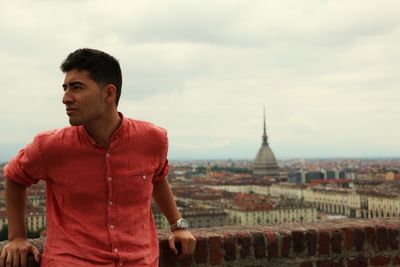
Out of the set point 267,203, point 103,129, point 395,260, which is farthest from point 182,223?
point 267,203

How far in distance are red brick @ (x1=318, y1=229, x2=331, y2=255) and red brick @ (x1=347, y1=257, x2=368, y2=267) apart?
0.15 meters

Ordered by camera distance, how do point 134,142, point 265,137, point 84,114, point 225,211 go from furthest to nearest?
point 265,137 → point 225,211 → point 134,142 → point 84,114

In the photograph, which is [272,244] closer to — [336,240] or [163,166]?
[336,240]

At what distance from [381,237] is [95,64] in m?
1.94

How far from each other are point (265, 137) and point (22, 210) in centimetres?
11064

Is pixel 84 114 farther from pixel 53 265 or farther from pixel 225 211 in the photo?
pixel 225 211

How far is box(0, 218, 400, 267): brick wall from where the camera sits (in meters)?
2.92

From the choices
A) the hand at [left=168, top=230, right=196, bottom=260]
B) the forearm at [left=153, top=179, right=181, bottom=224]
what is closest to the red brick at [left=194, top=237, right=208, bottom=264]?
the hand at [left=168, top=230, right=196, bottom=260]

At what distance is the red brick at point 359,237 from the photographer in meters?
3.25

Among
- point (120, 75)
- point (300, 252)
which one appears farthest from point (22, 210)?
point (300, 252)

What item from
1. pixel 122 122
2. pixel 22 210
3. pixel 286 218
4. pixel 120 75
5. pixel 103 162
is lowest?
pixel 286 218

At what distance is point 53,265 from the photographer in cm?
204

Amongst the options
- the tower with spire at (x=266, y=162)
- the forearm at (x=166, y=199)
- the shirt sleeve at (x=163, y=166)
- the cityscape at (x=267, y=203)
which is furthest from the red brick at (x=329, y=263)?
the tower with spire at (x=266, y=162)

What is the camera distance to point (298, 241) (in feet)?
10.3
